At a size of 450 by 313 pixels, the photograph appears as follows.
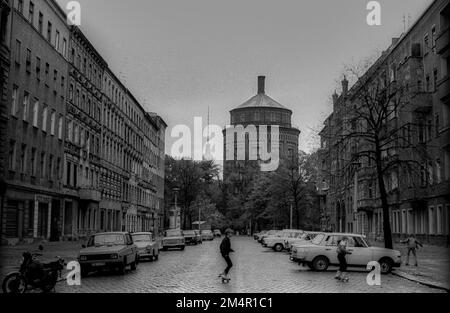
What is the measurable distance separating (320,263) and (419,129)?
26873mm

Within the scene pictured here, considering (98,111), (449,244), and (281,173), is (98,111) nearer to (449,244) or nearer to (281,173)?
(281,173)

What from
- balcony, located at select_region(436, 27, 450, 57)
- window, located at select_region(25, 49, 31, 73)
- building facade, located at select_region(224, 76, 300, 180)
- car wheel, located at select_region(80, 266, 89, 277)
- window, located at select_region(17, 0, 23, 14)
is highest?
building facade, located at select_region(224, 76, 300, 180)

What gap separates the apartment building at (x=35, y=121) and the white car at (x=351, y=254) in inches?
781

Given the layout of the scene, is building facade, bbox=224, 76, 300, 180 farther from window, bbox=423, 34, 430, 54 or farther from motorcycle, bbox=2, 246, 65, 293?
motorcycle, bbox=2, 246, 65, 293

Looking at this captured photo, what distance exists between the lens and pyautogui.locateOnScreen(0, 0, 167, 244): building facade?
39406mm

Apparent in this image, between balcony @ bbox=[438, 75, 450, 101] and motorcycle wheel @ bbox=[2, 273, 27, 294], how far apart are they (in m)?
34.5

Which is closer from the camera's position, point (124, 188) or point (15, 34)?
point (15, 34)

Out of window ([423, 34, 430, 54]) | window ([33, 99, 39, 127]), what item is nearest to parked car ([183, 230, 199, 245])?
window ([33, 99, 39, 127])

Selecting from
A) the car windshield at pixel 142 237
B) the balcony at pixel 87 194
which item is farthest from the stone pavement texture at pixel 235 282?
the balcony at pixel 87 194

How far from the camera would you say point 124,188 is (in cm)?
7931
